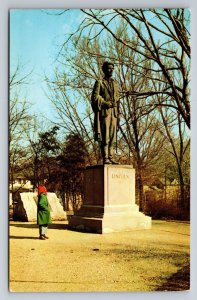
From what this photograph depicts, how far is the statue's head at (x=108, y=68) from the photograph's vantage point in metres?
5.85

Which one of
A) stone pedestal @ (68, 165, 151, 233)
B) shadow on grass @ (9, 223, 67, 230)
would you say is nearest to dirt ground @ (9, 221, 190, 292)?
shadow on grass @ (9, 223, 67, 230)

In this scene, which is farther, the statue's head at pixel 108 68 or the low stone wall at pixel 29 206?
the statue's head at pixel 108 68

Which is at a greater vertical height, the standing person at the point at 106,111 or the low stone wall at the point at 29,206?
the standing person at the point at 106,111

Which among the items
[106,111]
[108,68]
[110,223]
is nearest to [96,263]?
[110,223]

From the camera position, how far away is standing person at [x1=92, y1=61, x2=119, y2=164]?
5.92 meters

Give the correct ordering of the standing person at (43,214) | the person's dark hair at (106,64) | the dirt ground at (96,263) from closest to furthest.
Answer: the dirt ground at (96,263), the standing person at (43,214), the person's dark hair at (106,64)

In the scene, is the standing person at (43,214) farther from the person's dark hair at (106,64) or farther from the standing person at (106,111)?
Answer: the person's dark hair at (106,64)

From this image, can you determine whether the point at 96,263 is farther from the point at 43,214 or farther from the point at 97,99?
the point at 97,99

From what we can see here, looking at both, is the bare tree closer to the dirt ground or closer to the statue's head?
the statue's head

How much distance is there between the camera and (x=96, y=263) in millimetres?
5289

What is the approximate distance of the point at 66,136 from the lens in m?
5.93

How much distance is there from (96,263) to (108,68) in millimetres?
2048

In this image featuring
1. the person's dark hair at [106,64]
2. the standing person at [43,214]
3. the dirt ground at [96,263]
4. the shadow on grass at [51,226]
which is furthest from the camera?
the person's dark hair at [106,64]

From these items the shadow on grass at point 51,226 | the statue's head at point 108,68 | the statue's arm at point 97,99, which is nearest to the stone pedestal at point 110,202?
the shadow on grass at point 51,226
